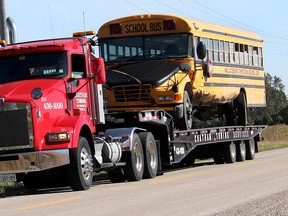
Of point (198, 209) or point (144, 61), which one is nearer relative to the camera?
point (198, 209)

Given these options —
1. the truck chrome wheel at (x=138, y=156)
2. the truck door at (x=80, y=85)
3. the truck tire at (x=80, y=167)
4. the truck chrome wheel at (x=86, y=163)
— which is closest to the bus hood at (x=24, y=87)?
the truck door at (x=80, y=85)

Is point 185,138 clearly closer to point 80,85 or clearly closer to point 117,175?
point 117,175

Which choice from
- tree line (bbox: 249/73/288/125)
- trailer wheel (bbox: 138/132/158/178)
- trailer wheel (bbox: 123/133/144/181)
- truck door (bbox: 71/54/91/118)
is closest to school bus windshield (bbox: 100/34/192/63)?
trailer wheel (bbox: 138/132/158/178)

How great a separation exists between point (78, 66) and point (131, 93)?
3909 millimetres

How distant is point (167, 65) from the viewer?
731 inches

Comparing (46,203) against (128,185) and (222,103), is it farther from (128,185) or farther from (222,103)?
(222,103)

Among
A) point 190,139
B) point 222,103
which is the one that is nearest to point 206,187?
point 190,139

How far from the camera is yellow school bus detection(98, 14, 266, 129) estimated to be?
1811 cm

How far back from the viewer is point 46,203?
11.3m

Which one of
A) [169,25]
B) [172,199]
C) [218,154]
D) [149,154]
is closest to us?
[172,199]

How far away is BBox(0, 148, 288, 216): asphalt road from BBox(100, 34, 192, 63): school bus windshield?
474 cm

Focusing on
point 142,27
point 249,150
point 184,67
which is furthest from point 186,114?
point 249,150

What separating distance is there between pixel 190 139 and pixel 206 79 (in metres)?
1.87

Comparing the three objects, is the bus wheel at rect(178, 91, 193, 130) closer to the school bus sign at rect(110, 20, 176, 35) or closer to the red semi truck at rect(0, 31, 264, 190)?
the red semi truck at rect(0, 31, 264, 190)
